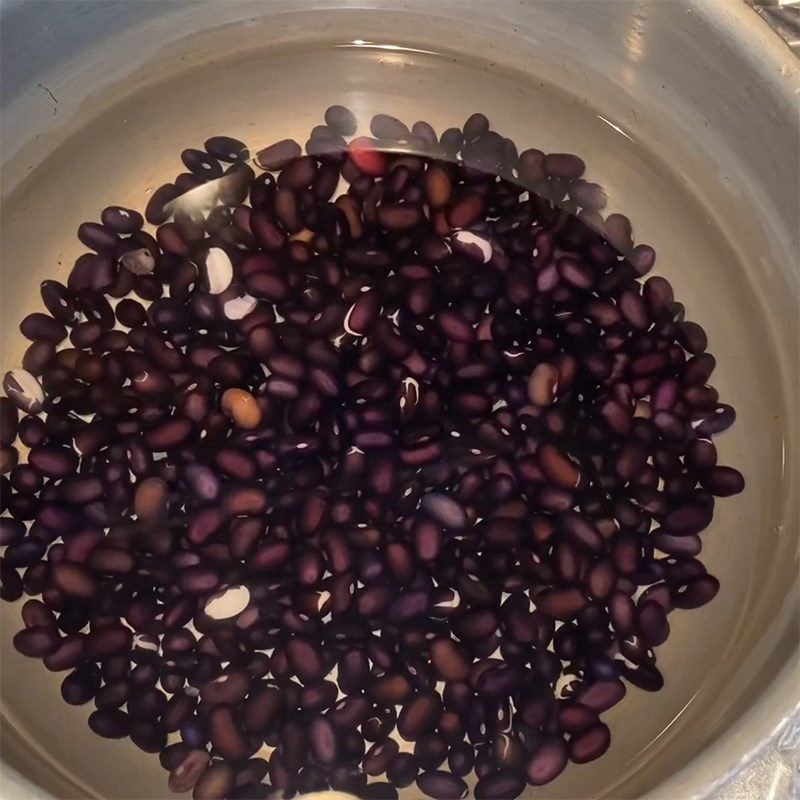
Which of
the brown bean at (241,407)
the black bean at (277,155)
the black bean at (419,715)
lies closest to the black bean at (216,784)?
the black bean at (419,715)

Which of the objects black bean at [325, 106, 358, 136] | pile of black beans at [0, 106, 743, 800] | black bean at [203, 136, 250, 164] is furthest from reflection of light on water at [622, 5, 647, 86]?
black bean at [203, 136, 250, 164]

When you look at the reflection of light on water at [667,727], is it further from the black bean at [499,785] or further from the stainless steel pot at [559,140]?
the black bean at [499,785]

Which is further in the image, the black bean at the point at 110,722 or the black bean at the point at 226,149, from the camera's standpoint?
the black bean at the point at 226,149

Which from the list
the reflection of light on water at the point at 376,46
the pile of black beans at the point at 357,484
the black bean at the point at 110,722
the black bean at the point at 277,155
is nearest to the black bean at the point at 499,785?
the pile of black beans at the point at 357,484

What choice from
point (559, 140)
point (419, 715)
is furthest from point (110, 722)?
point (559, 140)

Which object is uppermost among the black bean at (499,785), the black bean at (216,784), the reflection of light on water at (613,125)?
the reflection of light on water at (613,125)

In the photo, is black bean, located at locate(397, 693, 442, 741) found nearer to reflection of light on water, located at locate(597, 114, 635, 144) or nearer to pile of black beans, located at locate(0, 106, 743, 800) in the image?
pile of black beans, located at locate(0, 106, 743, 800)

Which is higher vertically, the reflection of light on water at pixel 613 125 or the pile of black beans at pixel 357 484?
the reflection of light on water at pixel 613 125
